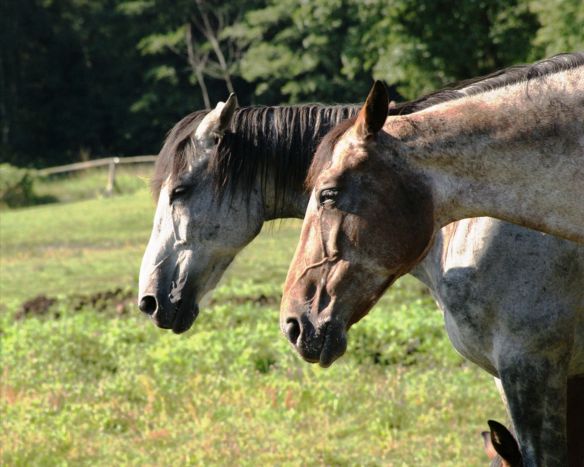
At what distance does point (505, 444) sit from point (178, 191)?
2120 millimetres

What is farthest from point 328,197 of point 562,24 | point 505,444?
point 562,24

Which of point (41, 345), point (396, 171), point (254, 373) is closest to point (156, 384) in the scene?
point (254, 373)

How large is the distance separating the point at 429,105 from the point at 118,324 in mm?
8175

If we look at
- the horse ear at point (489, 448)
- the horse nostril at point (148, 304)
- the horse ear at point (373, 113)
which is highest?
the horse ear at point (373, 113)

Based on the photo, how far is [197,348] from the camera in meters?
9.98

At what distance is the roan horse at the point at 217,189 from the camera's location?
548cm

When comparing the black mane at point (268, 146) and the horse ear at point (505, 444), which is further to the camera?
the black mane at point (268, 146)

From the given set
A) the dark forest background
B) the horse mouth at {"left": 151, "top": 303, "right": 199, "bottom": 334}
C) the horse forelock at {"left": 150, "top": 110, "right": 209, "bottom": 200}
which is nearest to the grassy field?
the horse mouth at {"left": 151, "top": 303, "right": 199, "bottom": 334}

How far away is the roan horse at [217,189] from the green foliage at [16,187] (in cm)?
2722

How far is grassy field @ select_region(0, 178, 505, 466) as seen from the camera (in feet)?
24.9

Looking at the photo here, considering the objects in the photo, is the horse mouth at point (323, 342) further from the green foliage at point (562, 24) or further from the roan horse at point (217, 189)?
the green foliage at point (562, 24)

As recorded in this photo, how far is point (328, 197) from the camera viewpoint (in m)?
3.58

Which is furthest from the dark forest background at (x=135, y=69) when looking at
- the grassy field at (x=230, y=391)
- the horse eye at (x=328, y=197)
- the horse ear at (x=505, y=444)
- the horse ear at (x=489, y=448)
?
the horse eye at (x=328, y=197)

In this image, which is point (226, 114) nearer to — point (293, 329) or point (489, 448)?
point (489, 448)
